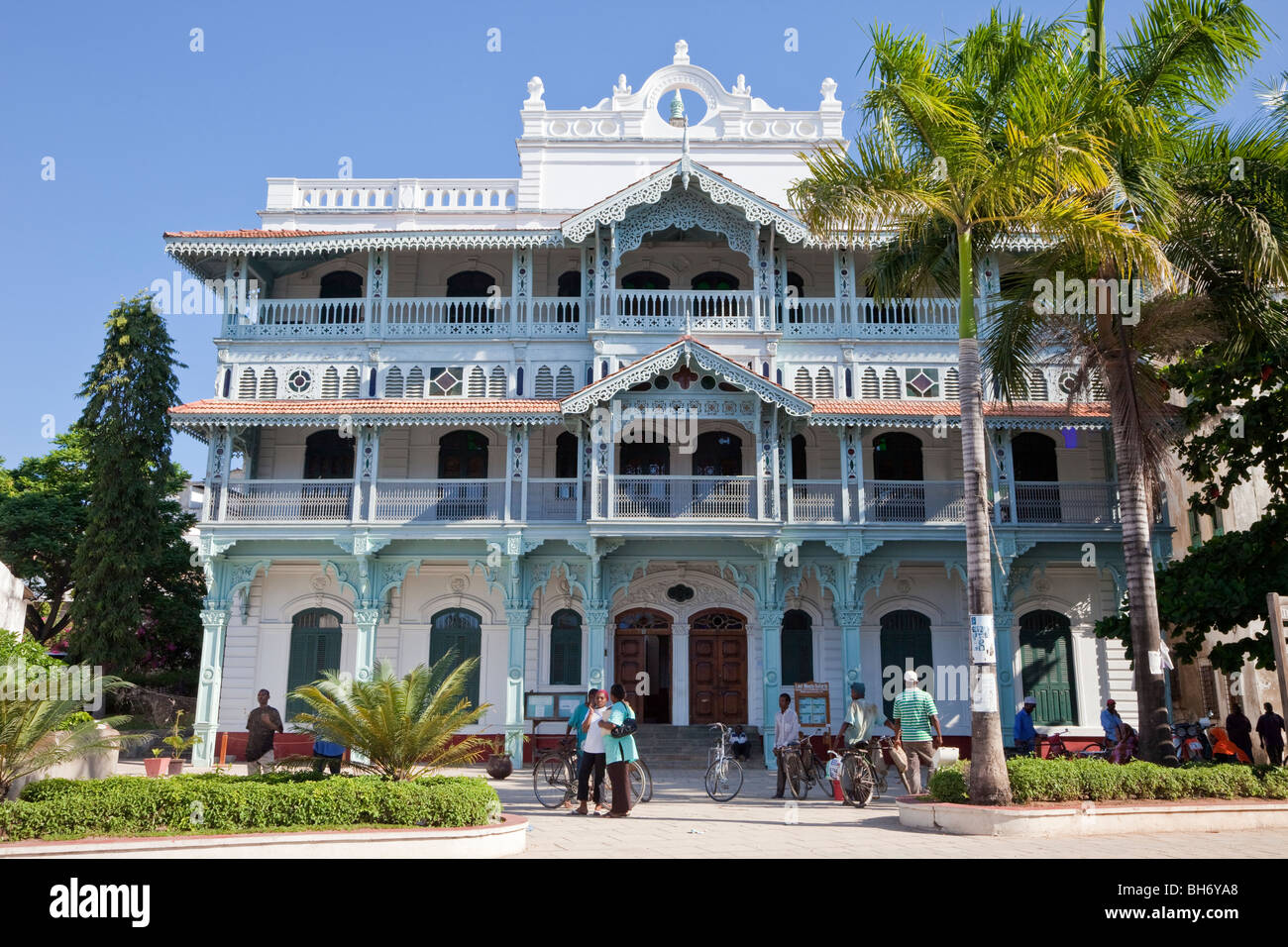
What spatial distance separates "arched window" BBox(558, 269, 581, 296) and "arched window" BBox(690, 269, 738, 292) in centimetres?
279

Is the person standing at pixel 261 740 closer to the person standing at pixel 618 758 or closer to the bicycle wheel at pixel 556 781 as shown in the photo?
the bicycle wheel at pixel 556 781

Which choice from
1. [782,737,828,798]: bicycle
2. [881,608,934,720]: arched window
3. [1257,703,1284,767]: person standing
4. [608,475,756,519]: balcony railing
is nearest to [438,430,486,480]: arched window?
[608,475,756,519]: balcony railing

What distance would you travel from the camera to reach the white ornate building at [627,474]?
21953mm

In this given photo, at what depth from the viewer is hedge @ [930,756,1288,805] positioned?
12039 millimetres

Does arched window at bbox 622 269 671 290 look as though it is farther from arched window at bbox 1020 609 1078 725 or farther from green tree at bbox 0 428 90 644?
green tree at bbox 0 428 90 644

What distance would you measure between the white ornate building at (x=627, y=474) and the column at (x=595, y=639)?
6cm

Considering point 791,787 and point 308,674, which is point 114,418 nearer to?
point 308,674

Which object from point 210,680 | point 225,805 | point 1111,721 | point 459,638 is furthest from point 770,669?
point 225,805

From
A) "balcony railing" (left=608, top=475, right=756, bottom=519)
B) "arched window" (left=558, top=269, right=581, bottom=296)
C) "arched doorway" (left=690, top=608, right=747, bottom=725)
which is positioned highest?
"arched window" (left=558, top=269, right=581, bottom=296)

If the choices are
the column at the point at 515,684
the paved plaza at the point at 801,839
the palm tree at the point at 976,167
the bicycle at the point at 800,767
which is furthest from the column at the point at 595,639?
the palm tree at the point at 976,167

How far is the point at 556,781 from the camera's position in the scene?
15.2 metres

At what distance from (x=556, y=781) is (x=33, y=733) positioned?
7.26 meters

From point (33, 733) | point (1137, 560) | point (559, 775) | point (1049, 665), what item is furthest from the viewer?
point (1049, 665)

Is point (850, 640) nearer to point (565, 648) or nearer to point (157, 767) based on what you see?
point (565, 648)
